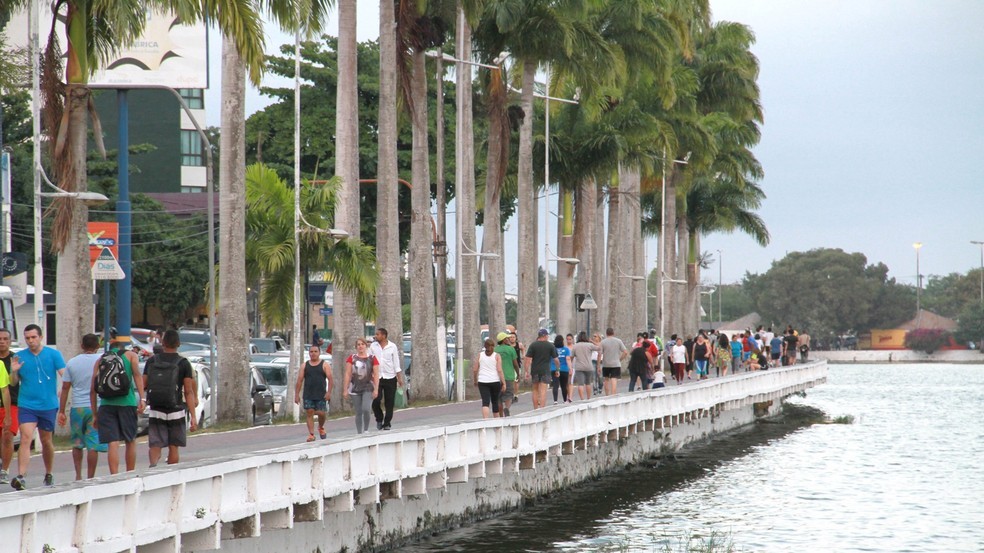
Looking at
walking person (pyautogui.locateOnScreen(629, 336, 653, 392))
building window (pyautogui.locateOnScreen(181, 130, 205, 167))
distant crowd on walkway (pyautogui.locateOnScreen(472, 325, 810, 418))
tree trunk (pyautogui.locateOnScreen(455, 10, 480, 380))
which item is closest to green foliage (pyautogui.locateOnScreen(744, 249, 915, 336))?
building window (pyautogui.locateOnScreen(181, 130, 205, 167))

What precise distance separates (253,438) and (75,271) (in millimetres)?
4009

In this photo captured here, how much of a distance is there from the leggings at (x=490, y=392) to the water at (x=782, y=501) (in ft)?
6.37

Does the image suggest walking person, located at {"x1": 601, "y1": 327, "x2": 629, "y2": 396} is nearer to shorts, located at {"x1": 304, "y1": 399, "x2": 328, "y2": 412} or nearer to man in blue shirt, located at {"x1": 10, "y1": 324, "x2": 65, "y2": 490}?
shorts, located at {"x1": 304, "y1": 399, "x2": 328, "y2": 412}

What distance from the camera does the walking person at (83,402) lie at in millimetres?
16969

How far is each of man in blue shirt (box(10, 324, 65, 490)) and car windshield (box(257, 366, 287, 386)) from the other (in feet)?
67.0

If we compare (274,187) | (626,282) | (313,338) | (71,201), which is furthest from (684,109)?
(71,201)

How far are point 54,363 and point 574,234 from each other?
41.3 metres

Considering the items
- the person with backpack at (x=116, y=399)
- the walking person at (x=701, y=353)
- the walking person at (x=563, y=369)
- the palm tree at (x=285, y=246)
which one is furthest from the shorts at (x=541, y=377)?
the walking person at (x=701, y=353)

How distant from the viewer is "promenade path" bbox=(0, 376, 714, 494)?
18.7 meters

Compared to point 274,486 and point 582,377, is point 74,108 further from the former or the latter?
point 582,377

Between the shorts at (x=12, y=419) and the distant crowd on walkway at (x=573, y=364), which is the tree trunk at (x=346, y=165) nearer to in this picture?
the distant crowd on walkway at (x=573, y=364)

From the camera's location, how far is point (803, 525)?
2664cm

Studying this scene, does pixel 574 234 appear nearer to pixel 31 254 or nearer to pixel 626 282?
pixel 626 282

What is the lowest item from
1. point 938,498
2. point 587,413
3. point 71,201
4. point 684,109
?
point 938,498
